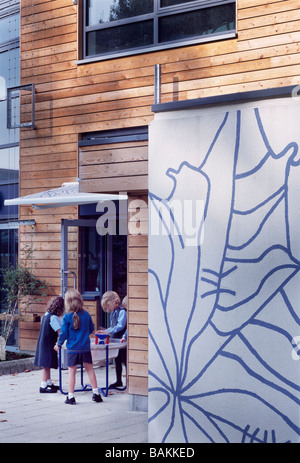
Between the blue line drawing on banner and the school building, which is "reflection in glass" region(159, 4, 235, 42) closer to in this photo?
the school building

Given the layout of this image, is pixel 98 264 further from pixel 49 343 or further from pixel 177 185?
pixel 177 185

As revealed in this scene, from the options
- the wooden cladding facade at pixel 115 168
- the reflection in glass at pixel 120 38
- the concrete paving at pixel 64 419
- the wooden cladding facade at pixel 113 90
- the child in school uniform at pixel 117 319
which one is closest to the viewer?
the concrete paving at pixel 64 419

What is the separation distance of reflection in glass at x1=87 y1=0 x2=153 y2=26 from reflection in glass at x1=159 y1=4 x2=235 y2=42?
0.49 metres

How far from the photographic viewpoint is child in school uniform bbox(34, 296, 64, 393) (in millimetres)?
8805

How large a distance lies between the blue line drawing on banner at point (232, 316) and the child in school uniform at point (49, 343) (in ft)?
12.4

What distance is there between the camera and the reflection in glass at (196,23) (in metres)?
9.93

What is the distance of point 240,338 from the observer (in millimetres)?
4777

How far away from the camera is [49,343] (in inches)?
351

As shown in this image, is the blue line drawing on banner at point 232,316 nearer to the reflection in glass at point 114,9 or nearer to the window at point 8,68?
the reflection in glass at point 114,9

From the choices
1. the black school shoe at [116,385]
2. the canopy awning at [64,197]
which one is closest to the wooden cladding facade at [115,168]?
the canopy awning at [64,197]

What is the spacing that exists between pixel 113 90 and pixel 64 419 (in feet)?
17.7

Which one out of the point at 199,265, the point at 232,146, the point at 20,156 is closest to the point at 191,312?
the point at 199,265

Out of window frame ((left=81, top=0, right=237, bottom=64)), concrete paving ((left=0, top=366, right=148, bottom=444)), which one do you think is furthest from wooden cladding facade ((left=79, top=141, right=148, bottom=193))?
window frame ((left=81, top=0, right=237, bottom=64))

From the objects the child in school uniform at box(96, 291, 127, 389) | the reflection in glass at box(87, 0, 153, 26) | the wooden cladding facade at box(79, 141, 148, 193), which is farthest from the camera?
the reflection in glass at box(87, 0, 153, 26)
